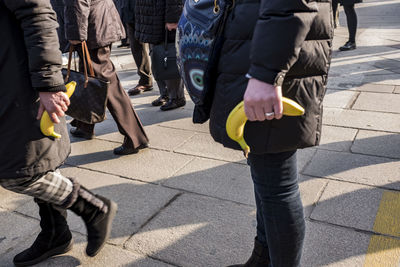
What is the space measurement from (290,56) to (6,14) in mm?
1205

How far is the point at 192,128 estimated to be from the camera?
13.4 ft

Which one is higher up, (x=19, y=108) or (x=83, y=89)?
(x=19, y=108)

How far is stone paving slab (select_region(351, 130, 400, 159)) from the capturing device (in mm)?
3217

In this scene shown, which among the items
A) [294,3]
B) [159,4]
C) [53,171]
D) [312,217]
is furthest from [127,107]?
[294,3]

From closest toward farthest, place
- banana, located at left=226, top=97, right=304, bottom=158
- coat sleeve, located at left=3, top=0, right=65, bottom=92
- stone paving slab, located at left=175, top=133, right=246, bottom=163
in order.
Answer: banana, located at left=226, top=97, right=304, bottom=158, coat sleeve, located at left=3, top=0, right=65, bottom=92, stone paving slab, located at left=175, top=133, right=246, bottom=163

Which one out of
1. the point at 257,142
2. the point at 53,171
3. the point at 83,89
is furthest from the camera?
the point at 83,89

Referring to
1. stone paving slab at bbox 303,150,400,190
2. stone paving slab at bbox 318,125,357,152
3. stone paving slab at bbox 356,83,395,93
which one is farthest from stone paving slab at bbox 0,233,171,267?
stone paving slab at bbox 356,83,395,93

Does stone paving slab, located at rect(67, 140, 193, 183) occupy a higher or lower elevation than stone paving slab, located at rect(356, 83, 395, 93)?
lower

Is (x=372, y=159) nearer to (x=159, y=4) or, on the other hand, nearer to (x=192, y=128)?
(x=192, y=128)

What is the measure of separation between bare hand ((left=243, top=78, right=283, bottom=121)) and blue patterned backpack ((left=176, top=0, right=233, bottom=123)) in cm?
24

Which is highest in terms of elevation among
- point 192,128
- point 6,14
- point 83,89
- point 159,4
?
point 6,14

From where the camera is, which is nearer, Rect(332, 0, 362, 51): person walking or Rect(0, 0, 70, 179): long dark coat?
Rect(0, 0, 70, 179): long dark coat

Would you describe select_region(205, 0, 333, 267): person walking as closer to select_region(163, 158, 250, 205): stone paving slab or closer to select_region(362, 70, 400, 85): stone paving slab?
select_region(163, 158, 250, 205): stone paving slab

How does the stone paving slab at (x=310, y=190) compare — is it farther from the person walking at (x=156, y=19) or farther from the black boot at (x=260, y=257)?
the person walking at (x=156, y=19)
